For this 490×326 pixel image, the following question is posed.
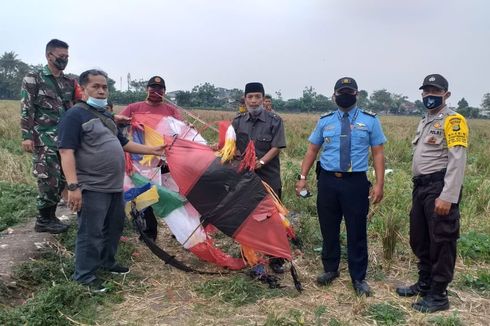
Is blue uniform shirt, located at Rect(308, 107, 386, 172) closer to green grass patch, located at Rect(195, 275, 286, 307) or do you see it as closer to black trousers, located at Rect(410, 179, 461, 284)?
black trousers, located at Rect(410, 179, 461, 284)

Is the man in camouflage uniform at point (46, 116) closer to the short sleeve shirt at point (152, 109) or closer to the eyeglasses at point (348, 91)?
the short sleeve shirt at point (152, 109)

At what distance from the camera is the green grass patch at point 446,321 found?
10.7 ft

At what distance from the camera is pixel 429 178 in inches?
139

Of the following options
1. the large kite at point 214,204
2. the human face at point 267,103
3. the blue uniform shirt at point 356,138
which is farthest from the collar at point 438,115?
the human face at point 267,103

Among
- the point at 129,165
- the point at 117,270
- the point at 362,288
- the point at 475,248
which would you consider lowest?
the point at 117,270

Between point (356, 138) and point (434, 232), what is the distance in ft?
3.16

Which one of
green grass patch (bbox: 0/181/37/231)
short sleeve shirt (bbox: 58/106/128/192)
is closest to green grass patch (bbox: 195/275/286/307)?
short sleeve shirt (bbox: 58/106/128/192)

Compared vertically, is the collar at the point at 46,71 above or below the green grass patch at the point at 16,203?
above

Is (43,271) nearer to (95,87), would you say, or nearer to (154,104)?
(95,87)

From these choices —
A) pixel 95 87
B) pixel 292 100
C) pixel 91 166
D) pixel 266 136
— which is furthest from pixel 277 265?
pixel 292 100

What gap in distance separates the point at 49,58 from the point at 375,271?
3.90 meters

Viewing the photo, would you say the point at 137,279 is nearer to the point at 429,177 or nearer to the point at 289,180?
the point at 429,177

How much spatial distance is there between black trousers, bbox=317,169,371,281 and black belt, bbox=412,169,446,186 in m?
0.41

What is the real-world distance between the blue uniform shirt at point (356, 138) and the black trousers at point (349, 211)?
0.34 feet
